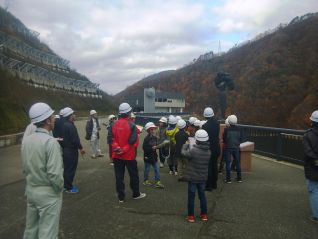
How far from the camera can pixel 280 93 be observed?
2203 inches

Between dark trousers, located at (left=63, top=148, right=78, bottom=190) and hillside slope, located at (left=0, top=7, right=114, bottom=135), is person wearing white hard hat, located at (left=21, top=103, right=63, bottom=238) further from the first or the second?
hillside slope, located at (left=0, top=7, right=114, bottom=135)

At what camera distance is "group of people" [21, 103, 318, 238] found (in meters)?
3.78

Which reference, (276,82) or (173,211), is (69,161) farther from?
(276,82)

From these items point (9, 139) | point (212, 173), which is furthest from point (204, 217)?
point (9, 139)

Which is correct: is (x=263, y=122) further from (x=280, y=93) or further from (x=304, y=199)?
(x=304, y=199)

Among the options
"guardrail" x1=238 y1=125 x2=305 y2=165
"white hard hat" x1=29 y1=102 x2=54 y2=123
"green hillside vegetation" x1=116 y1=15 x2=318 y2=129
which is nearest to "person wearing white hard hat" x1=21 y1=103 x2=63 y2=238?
"white hard hat" x1=29 y1=102 x2=54 y2=123

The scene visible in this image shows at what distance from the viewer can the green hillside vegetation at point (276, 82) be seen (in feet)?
173

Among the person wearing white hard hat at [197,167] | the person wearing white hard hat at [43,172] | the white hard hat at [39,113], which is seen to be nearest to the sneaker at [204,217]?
the person wearing white hard hat at [197,167]

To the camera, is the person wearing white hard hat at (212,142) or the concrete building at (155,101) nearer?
the person wearing white hard hat at (212,142)

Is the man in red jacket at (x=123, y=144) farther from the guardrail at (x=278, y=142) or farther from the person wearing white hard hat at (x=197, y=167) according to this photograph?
the guardrail at (x=278, y=142)

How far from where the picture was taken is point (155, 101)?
83938mm

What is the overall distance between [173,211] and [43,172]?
3235mm

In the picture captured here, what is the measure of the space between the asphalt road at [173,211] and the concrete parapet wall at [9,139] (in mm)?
6221

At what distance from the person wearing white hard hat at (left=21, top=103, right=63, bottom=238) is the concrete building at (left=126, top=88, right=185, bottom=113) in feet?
238
